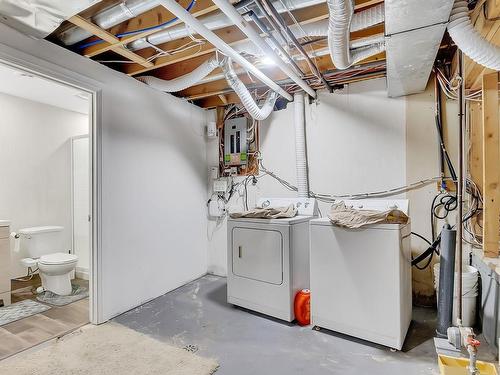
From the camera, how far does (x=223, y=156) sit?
12.5 ft

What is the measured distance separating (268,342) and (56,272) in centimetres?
252

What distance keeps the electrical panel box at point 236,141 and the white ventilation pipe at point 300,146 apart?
0.71 m

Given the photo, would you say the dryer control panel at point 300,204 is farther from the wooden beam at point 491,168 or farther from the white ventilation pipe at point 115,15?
the white ventilation pipe at point 115,15

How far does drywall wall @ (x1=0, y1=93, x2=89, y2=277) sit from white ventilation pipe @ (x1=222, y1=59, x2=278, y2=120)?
295 centimetres

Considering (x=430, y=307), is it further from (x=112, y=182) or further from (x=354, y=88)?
(x=112, y=182)

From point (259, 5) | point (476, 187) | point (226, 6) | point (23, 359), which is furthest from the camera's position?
point (476, 187)

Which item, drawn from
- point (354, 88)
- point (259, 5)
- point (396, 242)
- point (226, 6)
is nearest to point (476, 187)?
point (396, 242)

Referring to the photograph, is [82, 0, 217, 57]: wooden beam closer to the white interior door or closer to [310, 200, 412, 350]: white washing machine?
[310, 200, 412, 350]: white washing machine

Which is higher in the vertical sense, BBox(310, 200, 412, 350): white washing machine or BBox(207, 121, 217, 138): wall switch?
BBox(207, 121, 217, 138): wall switch

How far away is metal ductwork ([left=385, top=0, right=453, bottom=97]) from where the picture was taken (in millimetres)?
1472

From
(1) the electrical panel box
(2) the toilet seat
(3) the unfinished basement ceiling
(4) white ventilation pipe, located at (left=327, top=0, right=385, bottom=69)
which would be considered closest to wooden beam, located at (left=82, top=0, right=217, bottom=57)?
(3) the unfinished basement ceiling

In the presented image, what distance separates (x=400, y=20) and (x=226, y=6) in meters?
0.97

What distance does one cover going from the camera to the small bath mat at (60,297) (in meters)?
3.07

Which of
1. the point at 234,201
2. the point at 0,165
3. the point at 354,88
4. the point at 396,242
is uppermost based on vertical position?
the point at 354,88
